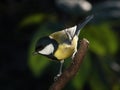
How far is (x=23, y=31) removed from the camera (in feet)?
11.5

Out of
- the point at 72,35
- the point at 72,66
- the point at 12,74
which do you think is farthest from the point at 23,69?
the point at 72,66

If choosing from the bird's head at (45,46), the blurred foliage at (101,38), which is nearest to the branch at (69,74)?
the bird's head at (45,46)

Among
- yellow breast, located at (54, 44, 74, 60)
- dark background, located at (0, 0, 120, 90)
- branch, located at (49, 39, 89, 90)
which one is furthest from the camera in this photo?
dark background, located at (0, 0, 120, 90)

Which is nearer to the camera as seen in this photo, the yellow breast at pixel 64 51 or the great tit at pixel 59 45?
the great tit at pixel 59 45

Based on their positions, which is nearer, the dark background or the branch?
the branch

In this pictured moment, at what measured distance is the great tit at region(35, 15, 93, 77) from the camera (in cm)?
147

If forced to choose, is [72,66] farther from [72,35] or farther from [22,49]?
[22,49]

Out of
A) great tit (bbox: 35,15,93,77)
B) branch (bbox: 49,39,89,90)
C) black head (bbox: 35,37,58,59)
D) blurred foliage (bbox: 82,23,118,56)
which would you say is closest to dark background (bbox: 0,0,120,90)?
blurred foliage (bbox: 82,23,118,56)

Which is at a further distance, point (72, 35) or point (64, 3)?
point (64, 3)

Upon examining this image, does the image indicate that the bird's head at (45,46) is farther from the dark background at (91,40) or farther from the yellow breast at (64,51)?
the dark background at (91,40)

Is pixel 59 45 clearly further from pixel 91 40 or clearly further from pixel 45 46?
pixel 91 40

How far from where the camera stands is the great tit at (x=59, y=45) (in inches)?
57.8

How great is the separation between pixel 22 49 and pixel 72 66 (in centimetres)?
223

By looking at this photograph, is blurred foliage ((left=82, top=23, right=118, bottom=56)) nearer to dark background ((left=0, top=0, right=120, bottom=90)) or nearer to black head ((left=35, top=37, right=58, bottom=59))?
dark background ((left=0, top=0, right=120, bottom=90))
